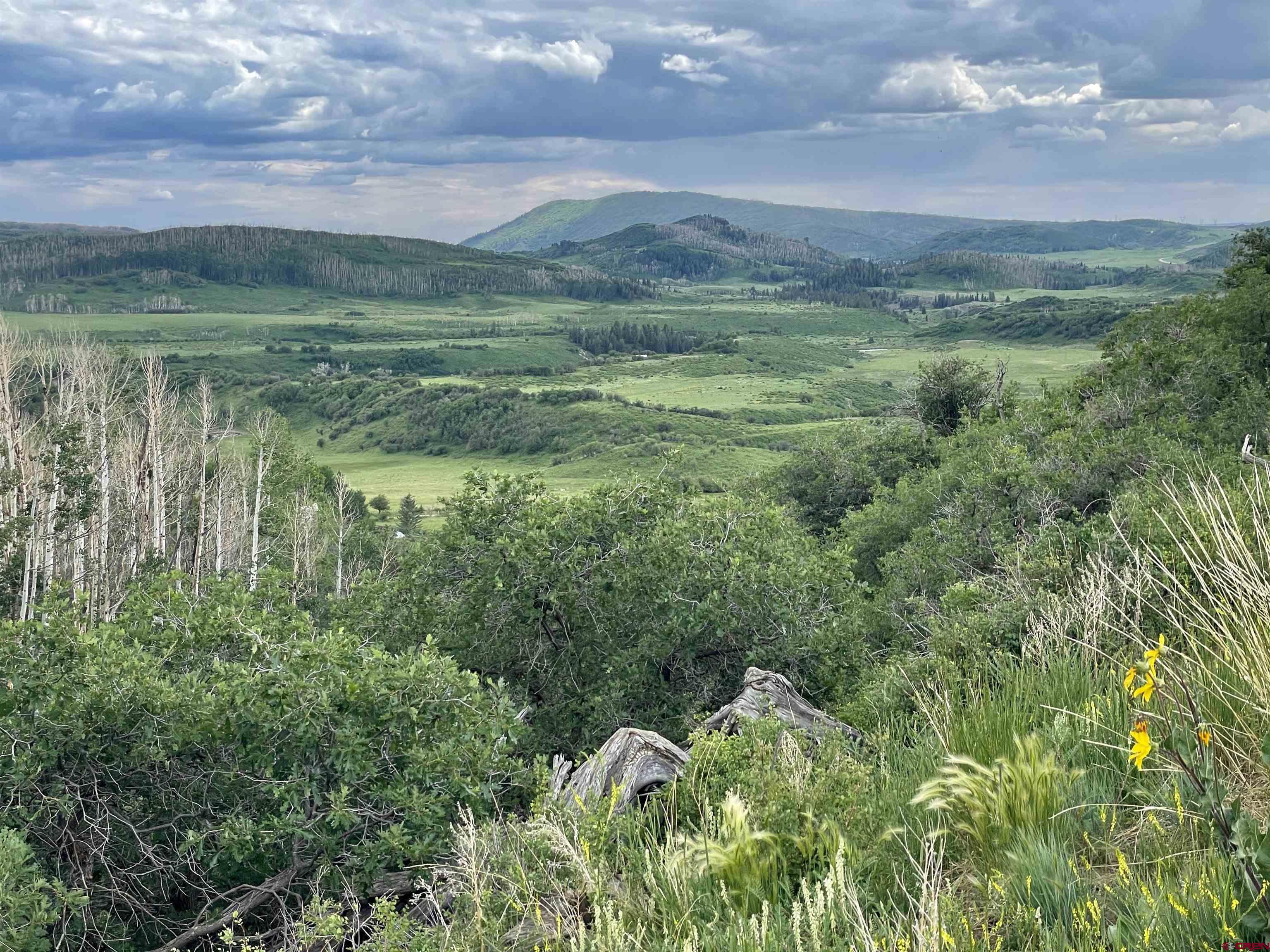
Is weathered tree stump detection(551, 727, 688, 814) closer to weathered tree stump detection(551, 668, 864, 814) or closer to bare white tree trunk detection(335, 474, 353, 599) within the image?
weathered tree stump detection(551, 668, 864, 814)

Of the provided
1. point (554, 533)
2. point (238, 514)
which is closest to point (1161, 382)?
point (554, 533)

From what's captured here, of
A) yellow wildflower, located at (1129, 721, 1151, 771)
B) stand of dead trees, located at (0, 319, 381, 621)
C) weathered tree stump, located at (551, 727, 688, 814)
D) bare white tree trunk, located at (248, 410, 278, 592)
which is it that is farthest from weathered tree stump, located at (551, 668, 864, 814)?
bare white tree trunk, located at (248, 410, 278, 592)

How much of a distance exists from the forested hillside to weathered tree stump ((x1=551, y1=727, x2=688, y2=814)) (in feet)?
0.15

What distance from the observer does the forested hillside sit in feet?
14.9

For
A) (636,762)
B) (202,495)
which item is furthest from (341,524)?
(636,762)

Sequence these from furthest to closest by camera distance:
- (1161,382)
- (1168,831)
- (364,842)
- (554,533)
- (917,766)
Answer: (1161,382)
(554,533)
(364,842)
(917,766)
(1168,831)

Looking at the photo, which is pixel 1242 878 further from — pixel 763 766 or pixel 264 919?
pixel 264 919

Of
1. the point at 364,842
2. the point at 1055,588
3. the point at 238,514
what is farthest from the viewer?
the point at 238,514

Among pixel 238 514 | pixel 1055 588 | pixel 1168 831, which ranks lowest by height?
pixel 238 514

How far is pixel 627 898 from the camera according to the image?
5043mm

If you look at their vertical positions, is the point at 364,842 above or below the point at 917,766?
below

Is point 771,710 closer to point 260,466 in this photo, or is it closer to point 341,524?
point 341,524

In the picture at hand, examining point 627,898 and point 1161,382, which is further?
point 1161,382

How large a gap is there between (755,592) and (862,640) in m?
1.82
